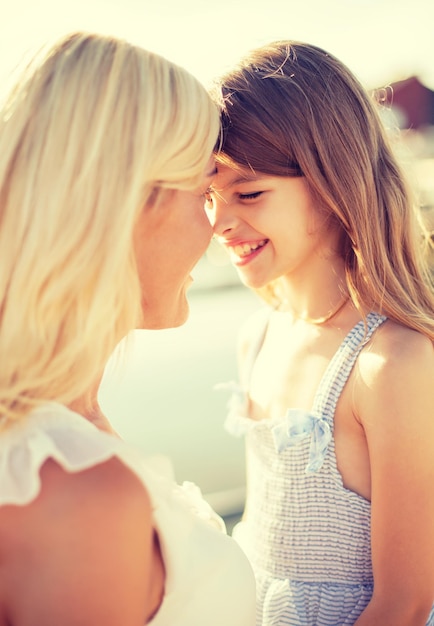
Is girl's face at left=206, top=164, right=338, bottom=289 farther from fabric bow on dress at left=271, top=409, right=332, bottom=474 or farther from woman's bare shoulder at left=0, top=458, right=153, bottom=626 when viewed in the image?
woman's bare shoulder at left=0, top=458, right=153, bottom=626

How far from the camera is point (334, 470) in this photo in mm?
1776

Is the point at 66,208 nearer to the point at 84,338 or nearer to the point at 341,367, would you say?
the point at 84,338

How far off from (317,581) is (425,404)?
578 millimetres

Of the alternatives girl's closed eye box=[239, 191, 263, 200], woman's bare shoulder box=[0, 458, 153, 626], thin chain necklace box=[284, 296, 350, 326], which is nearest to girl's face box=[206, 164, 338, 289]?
girl's closed eye box=[239, 191, 263, 200]

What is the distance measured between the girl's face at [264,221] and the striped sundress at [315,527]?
0.28 meters

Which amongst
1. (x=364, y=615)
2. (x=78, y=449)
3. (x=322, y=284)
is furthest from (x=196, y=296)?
(x=78, y=449)

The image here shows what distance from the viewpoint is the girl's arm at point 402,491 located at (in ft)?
5.21

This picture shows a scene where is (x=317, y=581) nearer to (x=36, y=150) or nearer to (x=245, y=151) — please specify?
(x=245, y=151)

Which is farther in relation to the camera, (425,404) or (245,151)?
(245,151)

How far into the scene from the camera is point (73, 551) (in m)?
0.99

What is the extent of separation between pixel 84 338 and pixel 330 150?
1.00 m

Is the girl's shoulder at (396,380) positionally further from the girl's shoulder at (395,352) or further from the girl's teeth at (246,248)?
the girl's teeth at (246,248)

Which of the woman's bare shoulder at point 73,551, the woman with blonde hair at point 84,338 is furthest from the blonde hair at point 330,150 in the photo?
the woman's bare shoulder at point 73,551

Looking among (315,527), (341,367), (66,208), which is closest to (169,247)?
(66,208)
